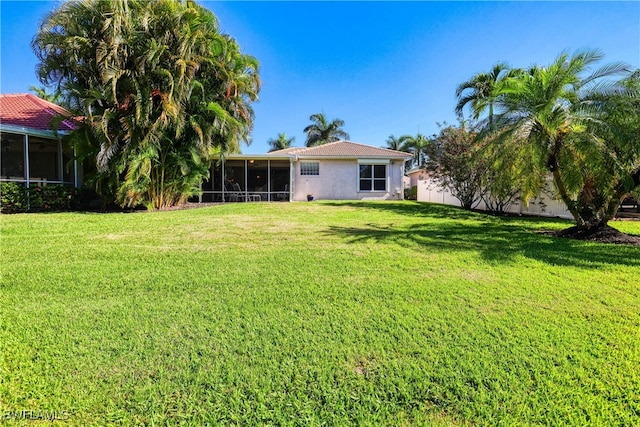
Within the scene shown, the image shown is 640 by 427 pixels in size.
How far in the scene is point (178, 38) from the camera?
11984 mm

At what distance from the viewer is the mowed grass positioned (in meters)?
2.37

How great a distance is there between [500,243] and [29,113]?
20.3 m

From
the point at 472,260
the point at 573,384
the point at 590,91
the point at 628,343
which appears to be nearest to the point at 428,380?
the point at 573,384

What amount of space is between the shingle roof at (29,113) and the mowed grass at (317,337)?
10751 mm

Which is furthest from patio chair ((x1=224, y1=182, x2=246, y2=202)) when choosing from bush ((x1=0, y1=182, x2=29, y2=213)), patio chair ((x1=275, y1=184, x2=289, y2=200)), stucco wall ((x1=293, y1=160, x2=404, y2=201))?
bush ((x1=0, y1=182, x2=29, y2=213))

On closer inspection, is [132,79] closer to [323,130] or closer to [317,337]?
[317,337]

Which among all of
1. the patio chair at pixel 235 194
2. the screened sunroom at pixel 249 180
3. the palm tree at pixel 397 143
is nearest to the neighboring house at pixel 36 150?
the screened sunroom at pixel 249 180

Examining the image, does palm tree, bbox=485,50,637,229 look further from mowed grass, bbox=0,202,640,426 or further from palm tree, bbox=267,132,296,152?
palm tree, bbox=267,132,296,152

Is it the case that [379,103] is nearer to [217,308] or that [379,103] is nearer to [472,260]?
[472,260]

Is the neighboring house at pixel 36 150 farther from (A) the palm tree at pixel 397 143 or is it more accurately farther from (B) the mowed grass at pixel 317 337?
(A) the palm tree at pixel 397 143

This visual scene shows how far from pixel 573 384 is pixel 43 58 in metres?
17.2

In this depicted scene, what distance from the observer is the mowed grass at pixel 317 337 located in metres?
2.37

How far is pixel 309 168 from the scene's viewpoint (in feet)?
66.4

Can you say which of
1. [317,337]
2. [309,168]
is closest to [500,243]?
[317,337]
